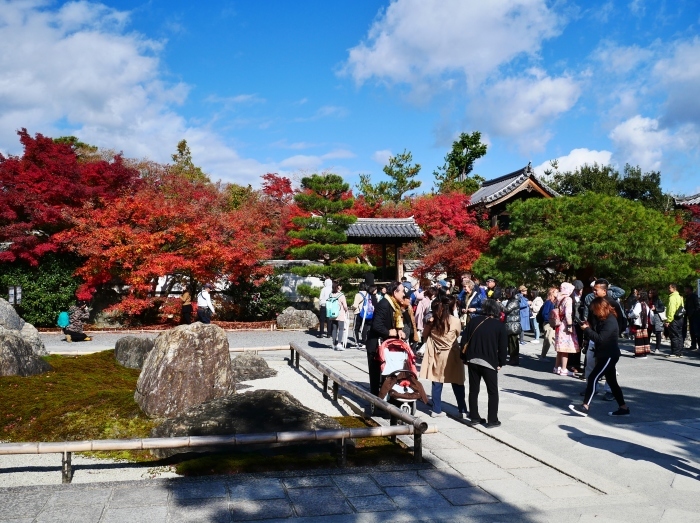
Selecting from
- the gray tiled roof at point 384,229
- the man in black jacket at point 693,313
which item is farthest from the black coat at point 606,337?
the gray tiled roof at point 384,229

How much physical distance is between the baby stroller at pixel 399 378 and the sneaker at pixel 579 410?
2350 mm

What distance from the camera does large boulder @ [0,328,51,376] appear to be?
356 inches

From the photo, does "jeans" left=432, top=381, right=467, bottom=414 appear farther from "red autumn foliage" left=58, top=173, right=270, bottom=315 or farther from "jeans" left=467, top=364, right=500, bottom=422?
"red autumn foliage" left=58, top=173, right=270, bottom=315

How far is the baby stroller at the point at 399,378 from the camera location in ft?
23.3

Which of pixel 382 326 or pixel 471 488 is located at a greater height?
pixel 382 326

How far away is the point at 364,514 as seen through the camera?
453 centimetres

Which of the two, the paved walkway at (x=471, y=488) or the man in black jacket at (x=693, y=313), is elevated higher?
the man in black jacket at (x=693, y=313)

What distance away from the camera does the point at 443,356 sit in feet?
25.5

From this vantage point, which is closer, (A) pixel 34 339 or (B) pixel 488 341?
(B) pixel 488 341

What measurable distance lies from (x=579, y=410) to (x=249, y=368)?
19.0 ft

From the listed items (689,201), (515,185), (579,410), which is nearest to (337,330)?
(579,410)

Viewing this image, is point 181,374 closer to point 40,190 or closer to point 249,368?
point 249,368

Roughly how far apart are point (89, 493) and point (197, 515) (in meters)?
1.07

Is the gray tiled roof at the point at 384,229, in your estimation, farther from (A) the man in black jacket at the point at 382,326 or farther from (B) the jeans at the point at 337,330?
(A) the man in black jacket at the point at 382,326
